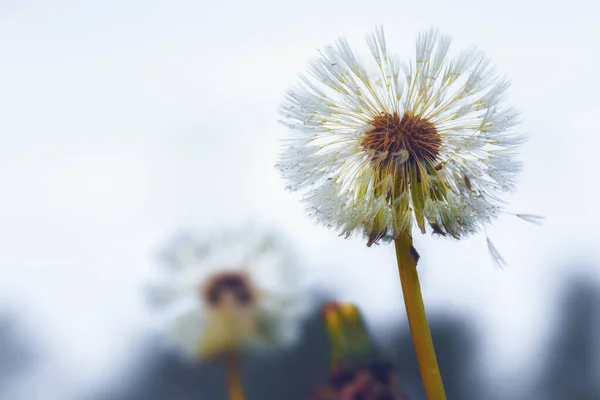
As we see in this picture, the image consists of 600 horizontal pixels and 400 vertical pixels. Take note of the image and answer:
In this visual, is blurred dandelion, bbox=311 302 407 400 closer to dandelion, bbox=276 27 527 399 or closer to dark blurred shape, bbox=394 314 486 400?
dandelion, bbox=276 27 527 399

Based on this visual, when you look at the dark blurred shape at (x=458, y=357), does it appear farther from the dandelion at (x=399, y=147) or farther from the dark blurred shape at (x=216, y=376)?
the dandelion at (x=399, y=147)

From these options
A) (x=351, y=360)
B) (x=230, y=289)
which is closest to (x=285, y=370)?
(x=230, y=289)

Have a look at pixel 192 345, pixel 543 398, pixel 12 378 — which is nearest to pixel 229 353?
pixel 192 345

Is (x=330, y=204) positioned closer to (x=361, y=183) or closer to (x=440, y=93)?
(x=361, y=183)

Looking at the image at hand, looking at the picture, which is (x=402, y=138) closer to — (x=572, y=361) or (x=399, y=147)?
(x=399, y=147)

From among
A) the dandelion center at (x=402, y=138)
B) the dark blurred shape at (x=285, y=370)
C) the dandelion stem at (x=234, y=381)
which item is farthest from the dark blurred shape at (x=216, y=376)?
the dandelion center at (x=402, y=138)

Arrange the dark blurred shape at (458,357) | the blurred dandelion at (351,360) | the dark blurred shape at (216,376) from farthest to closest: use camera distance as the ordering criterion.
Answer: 1. the dark blurred shape at (458,357)
2. the dark blurred shape at (216,376)
3. the blurred dandelion at (351,360)
